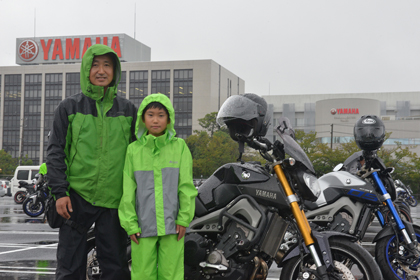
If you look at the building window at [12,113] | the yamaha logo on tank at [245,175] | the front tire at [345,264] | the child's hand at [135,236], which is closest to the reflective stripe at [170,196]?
the child's hand at [135,236]

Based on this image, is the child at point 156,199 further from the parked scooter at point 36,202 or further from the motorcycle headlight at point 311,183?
the parked scooter at point 36,202

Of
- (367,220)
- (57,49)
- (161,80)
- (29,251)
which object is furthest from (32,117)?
(367,220)

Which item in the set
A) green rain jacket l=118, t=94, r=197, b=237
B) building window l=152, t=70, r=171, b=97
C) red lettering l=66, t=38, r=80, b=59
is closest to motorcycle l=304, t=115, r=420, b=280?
green rain jacket l=118, t=94, r=197, b=237

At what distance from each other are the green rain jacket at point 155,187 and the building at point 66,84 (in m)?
84.9

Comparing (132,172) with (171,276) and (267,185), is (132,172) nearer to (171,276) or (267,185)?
→ (171,276)

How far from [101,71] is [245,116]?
3.86ft

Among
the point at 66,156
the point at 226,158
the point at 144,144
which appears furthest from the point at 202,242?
the point at 226,158

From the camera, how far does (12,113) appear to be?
3669 inches

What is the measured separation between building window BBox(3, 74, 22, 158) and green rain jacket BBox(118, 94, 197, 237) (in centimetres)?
9595

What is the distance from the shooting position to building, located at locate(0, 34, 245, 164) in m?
89.6

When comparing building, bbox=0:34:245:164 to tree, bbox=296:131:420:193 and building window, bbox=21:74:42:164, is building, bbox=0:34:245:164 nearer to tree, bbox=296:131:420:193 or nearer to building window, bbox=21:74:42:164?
building window, bbox=21:74:42:164

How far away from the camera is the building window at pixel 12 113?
92.1m

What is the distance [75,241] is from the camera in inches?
133

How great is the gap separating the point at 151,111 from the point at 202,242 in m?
1.10
